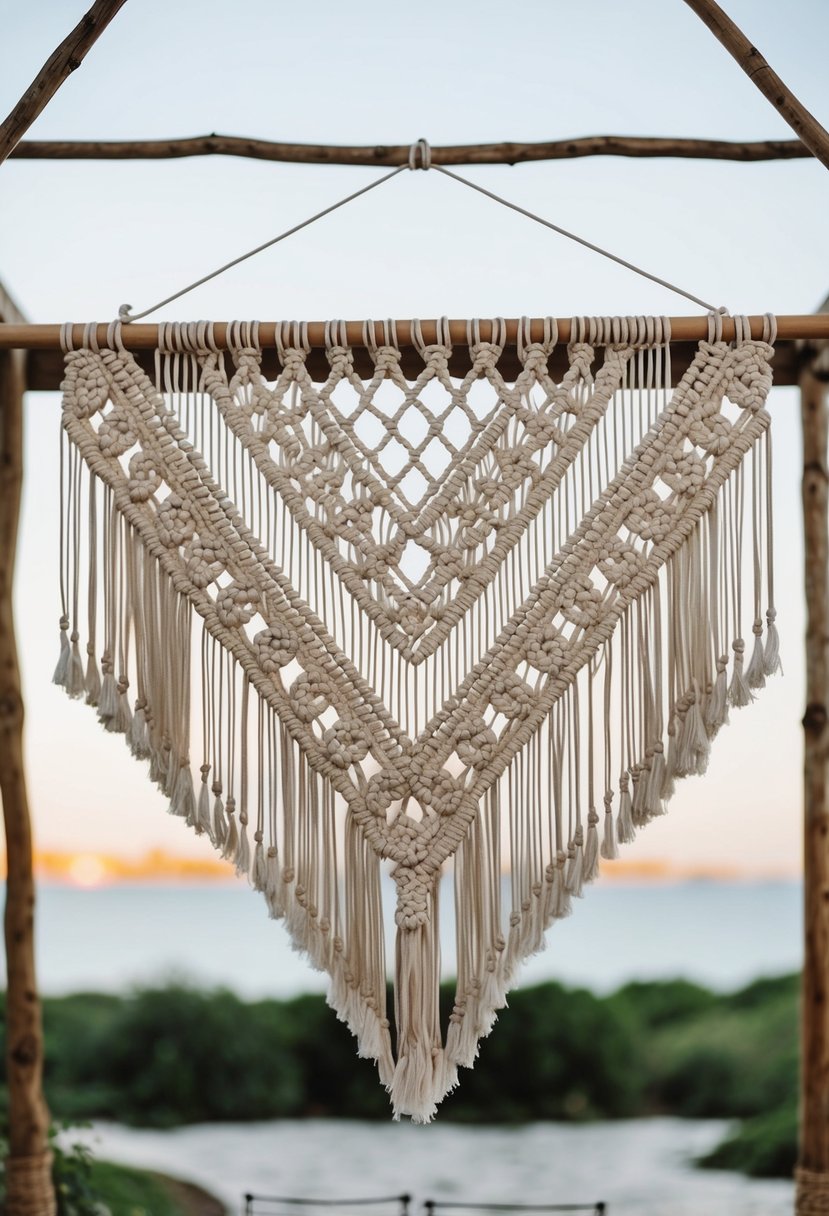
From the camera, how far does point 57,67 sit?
4.39 feet

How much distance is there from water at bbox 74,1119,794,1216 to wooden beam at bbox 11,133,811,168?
8.37ft

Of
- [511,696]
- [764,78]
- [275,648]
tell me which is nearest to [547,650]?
[511,696]

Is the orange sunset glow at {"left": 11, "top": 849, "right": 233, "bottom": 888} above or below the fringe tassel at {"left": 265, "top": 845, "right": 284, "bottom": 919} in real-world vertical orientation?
below

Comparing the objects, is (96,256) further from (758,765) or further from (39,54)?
(758,765)

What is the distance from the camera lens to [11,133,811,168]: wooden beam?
188 centimetres

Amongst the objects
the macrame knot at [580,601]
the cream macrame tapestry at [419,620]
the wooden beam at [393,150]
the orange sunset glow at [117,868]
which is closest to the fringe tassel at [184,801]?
the cream macrame tapestry at [419,620]

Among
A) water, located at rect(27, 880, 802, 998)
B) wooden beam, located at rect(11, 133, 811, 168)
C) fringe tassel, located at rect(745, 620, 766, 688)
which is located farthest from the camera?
water, located at rect(27, 880, 802, 998)

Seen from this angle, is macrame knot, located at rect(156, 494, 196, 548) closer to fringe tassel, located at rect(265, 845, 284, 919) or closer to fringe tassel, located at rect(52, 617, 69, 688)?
fringe tassel, located at rect(52, 617, 69, 688)

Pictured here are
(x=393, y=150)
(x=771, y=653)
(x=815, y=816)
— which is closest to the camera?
(x=771, y=653)

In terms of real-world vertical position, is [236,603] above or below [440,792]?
above

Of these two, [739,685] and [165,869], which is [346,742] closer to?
[739,685]

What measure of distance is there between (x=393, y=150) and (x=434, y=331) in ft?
2.43

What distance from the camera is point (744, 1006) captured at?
3.63 m

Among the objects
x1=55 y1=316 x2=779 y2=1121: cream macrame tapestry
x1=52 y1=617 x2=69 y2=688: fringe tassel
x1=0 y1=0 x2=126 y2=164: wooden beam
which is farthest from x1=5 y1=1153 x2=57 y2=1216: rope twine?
x1=0 y1=0 x2=126 y2=164: wooden beam
